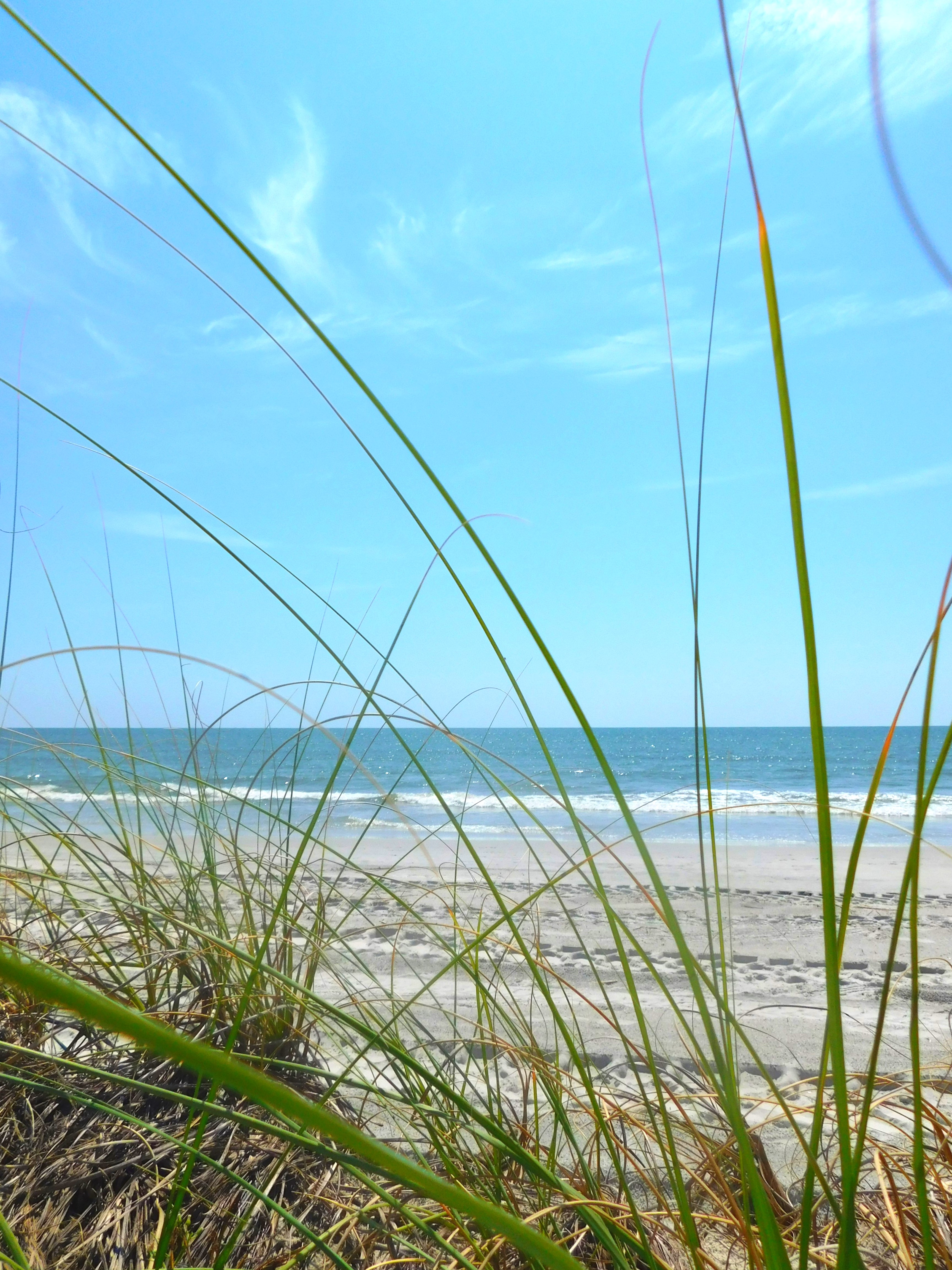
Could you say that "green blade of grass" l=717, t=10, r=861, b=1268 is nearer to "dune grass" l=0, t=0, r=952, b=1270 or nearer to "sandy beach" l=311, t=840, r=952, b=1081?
"dune grass" l=0, t=0, r=952, b=1270

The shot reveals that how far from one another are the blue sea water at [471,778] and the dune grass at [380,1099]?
61mm

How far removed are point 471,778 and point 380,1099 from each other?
2.73 feet

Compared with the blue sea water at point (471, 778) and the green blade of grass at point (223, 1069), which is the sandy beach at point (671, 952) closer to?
the blue sea water at point (471, 778)

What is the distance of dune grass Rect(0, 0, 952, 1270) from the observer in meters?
0.57

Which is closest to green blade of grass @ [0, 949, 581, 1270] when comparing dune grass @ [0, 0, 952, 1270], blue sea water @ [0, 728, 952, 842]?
dune grass @ [0, 0, 952, 1270]

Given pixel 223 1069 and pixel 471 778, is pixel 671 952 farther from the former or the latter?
pixel 223 1069

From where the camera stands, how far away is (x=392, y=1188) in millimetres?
938

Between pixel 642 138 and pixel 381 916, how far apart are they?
4540mm

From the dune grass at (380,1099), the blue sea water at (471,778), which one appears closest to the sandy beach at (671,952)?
the dune grass at (380,1099)

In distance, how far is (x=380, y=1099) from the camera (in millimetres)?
1056

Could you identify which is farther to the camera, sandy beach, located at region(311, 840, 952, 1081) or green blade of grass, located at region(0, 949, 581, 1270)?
sandy beach, located at region(311, 840, 952, 1081)

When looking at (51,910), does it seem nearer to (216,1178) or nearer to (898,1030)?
(216,1178)

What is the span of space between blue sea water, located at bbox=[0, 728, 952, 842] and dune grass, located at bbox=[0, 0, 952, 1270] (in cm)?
6

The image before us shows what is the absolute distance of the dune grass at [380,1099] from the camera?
22.4 inches
